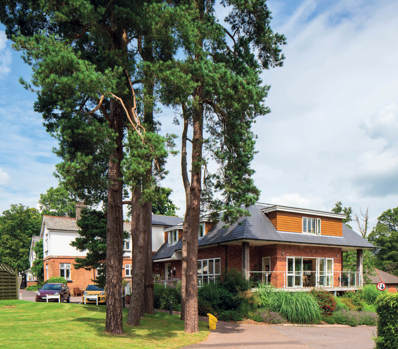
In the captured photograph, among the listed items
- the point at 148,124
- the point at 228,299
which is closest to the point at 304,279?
the point at 228,299

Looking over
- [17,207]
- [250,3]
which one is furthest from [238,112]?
[17,207]

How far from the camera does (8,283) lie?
75.7 ft

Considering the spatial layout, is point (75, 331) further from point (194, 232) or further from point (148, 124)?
point (148, 124)

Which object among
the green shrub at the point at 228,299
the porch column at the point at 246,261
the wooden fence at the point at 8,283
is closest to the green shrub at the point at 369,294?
the porch column at the point at 246,261

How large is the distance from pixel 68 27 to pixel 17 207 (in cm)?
5912

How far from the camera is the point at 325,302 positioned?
2278cm

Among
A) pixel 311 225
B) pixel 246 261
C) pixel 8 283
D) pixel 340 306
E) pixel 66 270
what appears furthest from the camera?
pixel 66 270

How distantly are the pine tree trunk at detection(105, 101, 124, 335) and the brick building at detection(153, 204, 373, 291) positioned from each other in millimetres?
11260

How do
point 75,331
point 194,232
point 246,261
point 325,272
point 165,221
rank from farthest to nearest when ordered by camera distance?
point 165,221, point 325,272, point 246,261, point 194,232, point 75,331

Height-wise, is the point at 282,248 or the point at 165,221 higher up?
the point at 165,221

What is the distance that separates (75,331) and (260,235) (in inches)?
553

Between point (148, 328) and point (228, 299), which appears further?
point (228, 299)

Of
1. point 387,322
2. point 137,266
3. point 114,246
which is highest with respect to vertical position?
point 114,246

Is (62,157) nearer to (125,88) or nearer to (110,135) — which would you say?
(110,135)
